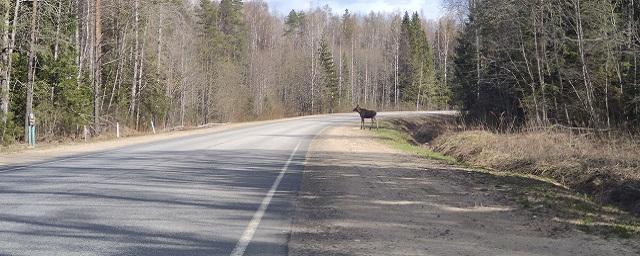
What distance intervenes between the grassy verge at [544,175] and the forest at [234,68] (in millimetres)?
4639

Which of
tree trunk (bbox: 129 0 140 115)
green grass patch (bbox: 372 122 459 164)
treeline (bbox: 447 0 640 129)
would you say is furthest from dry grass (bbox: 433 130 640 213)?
tree trunk (bbox: 129 0 140 115)

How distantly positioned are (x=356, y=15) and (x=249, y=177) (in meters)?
112

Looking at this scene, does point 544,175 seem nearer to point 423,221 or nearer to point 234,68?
point 423,221

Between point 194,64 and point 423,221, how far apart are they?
157ft

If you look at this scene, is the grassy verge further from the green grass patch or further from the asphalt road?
the asphalt road

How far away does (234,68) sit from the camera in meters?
66.0

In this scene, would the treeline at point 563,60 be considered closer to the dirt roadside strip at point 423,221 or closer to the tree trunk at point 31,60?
the dirt roadside strip at point 423,221

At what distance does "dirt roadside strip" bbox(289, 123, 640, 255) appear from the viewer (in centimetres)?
633

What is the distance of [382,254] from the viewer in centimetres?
605

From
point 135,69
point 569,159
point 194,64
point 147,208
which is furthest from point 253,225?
point 194,64

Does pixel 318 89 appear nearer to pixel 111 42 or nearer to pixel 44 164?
pixel 111 42

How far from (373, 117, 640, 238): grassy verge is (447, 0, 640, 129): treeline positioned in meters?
4.31

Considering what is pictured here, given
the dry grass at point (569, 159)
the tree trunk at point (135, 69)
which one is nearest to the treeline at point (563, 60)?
the dry grass at point (569, 159)

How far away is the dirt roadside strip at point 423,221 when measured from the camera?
6.33 meters
